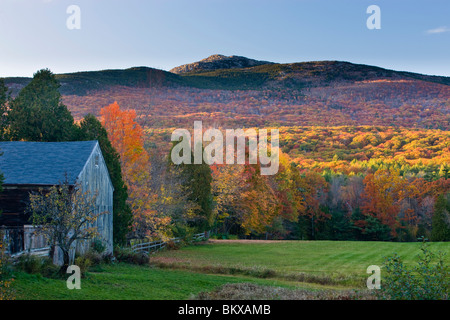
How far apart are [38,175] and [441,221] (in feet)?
176

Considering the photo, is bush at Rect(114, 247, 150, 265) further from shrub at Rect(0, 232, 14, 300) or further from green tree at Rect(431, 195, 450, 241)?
green tree at Rect(431, 195, 450, 241)

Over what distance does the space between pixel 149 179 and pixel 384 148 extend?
89748 mm

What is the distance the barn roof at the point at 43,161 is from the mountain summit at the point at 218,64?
484ft

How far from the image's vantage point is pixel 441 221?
60.0 m

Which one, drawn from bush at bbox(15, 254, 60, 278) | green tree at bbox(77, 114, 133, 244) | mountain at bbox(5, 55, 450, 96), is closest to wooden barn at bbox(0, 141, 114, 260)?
bush at bbox(15, 254, 60, 278)

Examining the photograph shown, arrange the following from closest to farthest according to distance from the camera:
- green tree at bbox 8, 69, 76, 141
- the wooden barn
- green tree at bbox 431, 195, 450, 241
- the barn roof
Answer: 1. the wooden barn
2. the barn roof
3. green tree at bbox 8, 69, 76, 141
4. green tree at bbox 431, 195, 450, 241

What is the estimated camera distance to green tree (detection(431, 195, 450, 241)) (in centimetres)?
5912

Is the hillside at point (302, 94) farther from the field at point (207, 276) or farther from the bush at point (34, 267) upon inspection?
the bush at point (34, 267)

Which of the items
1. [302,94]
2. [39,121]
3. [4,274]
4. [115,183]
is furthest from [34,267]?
[302,94]

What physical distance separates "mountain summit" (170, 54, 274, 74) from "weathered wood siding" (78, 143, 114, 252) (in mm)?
146110

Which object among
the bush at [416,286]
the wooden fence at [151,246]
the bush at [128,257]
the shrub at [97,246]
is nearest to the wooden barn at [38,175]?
the bush at [128,257]

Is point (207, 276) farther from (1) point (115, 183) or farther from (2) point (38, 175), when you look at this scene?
(1) point (115, 183)

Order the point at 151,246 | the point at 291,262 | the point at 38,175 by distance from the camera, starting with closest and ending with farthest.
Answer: the point at 38,175 < the point at 291,262 < the point at 151,246

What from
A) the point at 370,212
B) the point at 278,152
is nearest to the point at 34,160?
the point at 278,152
